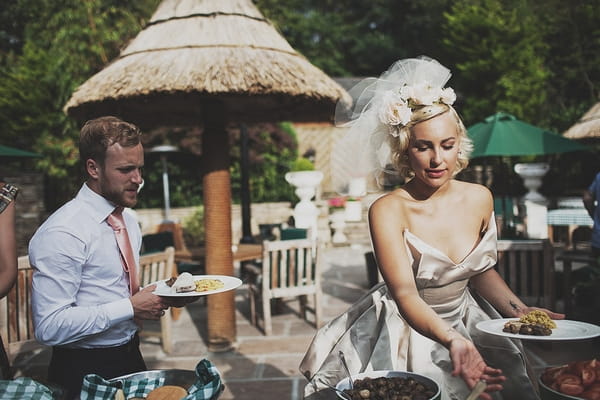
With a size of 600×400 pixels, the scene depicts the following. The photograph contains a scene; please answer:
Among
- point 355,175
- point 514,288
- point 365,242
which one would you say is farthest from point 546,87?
point 355,175

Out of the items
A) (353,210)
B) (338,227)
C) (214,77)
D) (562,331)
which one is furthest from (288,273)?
(353,210)

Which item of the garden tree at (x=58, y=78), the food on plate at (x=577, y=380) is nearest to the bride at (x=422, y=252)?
the food on plate at (x=577, y=380)

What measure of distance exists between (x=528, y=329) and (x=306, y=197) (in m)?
11.0

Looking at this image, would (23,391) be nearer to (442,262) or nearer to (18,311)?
(442,262)

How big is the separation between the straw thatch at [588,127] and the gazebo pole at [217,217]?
599 cm

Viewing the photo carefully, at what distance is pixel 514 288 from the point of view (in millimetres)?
4910

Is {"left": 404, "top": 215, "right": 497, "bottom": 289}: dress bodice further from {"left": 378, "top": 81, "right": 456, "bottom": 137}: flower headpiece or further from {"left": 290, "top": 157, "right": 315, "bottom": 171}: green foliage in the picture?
{"left": 290, "top": 157, "right": 315, "bottom": 171}: green foliage

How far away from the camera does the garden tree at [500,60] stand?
15.3 m

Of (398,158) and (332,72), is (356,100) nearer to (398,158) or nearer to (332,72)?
(398,158)

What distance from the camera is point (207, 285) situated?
225 centimetres

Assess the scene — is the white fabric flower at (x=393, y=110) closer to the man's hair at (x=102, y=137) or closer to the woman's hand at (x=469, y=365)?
the woman's hand at (x=469, y=365)

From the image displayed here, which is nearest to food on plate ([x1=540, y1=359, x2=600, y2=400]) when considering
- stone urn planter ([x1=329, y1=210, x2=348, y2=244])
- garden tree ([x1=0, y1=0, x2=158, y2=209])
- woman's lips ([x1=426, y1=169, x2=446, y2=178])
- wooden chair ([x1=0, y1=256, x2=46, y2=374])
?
woman's lips ([x1=426, y1=169, x2=446, y2=178])

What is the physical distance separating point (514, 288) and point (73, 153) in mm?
11319

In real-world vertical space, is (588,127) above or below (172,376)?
above
